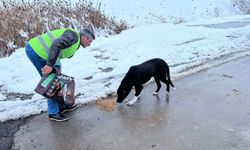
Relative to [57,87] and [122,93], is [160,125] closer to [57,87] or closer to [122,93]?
[122,93]

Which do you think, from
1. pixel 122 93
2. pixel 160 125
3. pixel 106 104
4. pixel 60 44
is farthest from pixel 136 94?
pixel 60 44

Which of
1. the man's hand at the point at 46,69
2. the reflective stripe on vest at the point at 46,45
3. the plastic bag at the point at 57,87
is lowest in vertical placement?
the plastic bag at the point at 57,87

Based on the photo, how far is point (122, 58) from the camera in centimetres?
924

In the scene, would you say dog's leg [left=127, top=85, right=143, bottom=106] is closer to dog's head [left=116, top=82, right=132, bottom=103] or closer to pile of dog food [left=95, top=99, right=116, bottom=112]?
dog's head [left=116, top=82, right=132, bottom=103]

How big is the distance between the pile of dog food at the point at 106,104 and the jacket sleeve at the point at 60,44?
1.33 meters

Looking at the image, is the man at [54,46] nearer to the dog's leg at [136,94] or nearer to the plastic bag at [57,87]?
the plastic bag at [57,87]

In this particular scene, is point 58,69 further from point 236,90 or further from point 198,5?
point 198,5

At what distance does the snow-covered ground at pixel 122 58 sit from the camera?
6.62 meters

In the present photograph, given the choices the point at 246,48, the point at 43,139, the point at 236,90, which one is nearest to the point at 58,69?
the point at 43,139

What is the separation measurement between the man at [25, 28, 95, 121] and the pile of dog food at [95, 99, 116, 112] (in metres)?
0.75

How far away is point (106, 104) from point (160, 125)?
116cm

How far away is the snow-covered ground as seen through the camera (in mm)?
6621

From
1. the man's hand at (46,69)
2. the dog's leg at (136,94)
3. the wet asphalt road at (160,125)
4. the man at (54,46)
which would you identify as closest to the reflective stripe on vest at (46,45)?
the man at (54,46)

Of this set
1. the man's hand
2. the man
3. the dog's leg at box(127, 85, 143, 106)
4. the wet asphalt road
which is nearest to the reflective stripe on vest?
the man
